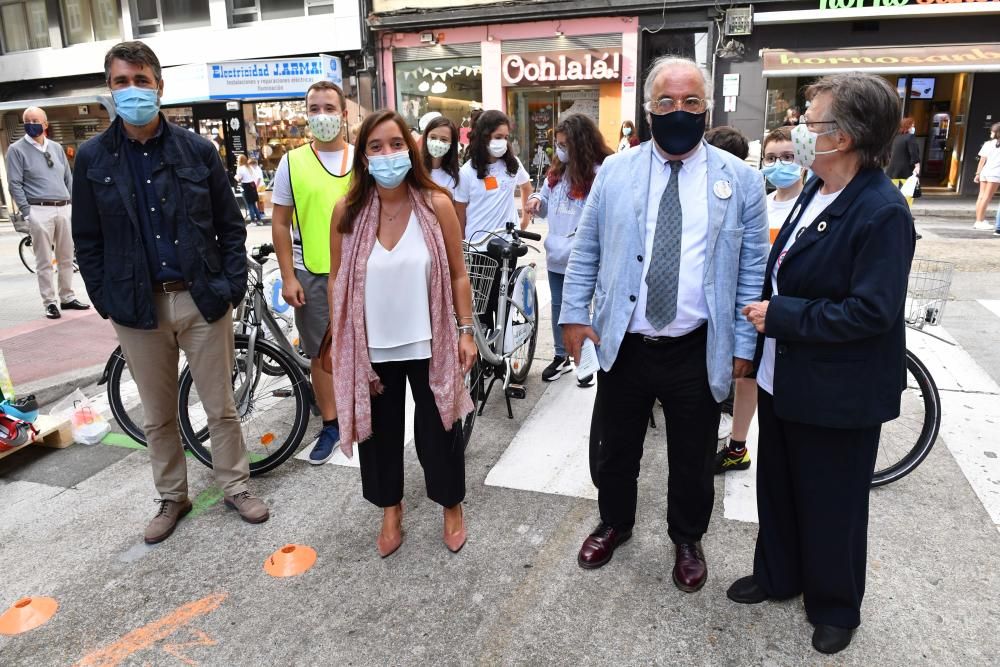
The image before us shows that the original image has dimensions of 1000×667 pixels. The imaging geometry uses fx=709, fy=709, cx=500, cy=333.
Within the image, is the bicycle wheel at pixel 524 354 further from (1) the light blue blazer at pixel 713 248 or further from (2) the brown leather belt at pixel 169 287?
(2) the brown leather belt at pixel 169 287

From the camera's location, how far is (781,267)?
7.86 ft

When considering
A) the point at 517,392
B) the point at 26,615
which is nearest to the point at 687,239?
the point at 517,392

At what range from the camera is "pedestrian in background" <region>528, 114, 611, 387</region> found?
15.3 feet

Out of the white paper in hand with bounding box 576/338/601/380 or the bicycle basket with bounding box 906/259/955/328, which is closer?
the white paper in hand with bounding box 576/338/601/380

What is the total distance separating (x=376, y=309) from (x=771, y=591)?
190cm

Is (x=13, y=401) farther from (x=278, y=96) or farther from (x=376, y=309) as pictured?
(x=278, y=96)

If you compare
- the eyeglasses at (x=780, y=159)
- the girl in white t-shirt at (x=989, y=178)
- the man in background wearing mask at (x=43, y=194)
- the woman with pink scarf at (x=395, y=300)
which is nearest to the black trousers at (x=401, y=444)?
the woman with pink scarf at (x=395, y=300)

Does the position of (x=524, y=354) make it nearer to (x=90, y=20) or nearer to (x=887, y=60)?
(x=887, y=60)

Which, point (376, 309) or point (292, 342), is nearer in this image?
point (376, 309)

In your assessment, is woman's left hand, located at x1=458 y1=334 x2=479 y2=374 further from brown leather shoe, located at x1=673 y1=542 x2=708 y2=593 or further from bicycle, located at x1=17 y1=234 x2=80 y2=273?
bicycle, located at x1=17 y1=234 x2=80 y2=273

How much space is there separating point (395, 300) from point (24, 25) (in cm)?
2601

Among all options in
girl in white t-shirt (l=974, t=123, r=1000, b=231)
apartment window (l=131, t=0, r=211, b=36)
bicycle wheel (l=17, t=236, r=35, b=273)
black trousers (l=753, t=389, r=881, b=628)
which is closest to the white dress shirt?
black trousers (l=753, t=389, r=881, b=628)

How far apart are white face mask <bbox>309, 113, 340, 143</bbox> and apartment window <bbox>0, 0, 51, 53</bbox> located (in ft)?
76.8

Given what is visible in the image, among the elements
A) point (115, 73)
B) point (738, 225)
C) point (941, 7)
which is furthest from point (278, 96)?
point (738, 225)
